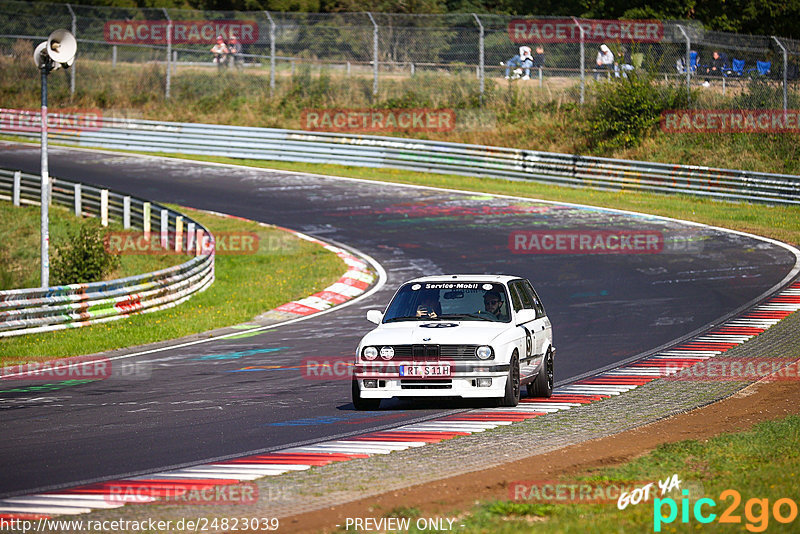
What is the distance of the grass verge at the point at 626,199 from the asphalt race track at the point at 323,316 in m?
1.27

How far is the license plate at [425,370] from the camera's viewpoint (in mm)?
11391

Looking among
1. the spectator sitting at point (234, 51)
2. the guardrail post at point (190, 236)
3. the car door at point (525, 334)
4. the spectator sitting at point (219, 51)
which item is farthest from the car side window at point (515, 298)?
the spectator sitting at point (219, 51)

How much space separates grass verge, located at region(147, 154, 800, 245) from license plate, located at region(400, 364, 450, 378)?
61.2ft

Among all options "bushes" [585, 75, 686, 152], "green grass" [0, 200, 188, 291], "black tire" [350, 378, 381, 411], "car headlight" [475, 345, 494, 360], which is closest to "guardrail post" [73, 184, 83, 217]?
"green grass" [0, 200, 188, 291]

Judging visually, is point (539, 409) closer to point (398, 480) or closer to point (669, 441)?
point (669, 441)

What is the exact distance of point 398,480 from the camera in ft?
27.0

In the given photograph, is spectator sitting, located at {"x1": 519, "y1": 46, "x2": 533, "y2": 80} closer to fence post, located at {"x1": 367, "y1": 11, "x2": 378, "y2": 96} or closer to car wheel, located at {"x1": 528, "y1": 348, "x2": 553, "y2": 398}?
fence post, located at {"x1": 367, "y1": 11, "x2": 378, "y2": 96}

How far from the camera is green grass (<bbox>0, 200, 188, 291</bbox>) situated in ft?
86.1

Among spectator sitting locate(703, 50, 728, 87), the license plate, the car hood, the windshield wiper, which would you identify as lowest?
the license plate

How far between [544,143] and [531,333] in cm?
3061

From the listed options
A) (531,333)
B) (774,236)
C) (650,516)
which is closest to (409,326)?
(531,333)

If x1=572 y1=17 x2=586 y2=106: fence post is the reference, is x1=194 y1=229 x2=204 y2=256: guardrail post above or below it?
below

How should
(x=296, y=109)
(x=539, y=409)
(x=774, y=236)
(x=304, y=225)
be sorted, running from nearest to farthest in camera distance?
1. (x=539, y=409)
2. (x=774, y=236)
3. (x=304, y=225)
4. (x=296, y=109)

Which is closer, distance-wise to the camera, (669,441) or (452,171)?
(669,441)
